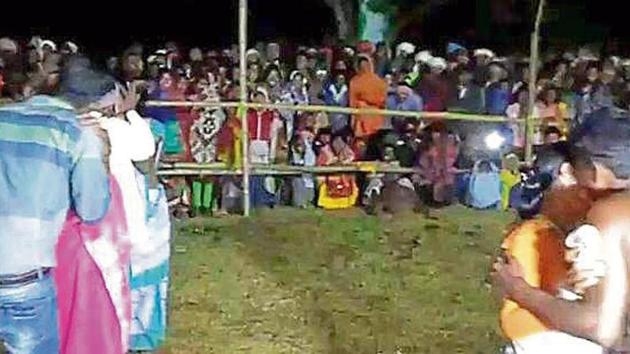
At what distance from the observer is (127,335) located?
21.1 feet

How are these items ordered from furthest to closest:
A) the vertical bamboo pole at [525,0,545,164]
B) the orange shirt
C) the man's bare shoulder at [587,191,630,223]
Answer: the vertical bamboo pole at [525,0,545,164]
the orange shirt
the man's bare shoulder at [587,191,630,223]

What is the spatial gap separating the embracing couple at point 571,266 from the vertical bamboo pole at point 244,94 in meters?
8.16

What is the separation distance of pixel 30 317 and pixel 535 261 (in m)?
2.03

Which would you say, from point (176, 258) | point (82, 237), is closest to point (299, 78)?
point (176, 258)

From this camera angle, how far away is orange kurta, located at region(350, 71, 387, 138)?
1396 cm

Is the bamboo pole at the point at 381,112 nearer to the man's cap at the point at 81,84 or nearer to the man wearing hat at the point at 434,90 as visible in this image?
the man wearing hat at the point at 434,90

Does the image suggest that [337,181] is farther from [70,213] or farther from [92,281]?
[70,213]

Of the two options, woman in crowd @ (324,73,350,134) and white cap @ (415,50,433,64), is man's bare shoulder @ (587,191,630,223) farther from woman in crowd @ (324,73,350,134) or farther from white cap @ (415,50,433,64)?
white cap @ (415,50,433,64)

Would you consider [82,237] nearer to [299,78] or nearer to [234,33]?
[299,78]

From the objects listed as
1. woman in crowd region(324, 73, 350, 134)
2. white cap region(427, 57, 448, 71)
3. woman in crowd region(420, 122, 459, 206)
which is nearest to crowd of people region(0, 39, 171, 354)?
woman in crowd region(324, 73, 350, 134)

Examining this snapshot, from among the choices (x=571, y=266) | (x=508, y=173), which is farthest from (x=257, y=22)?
(x=571, y=266)

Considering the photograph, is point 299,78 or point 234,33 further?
point 234,33

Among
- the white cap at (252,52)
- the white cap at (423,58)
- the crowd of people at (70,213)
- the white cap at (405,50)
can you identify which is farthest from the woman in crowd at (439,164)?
the crowd of people at (70,213)

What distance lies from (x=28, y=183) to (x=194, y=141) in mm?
8171
